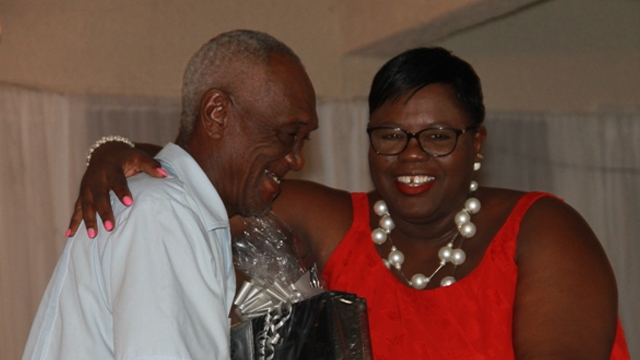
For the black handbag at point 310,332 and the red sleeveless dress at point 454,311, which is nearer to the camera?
the black handbag at point 310,332

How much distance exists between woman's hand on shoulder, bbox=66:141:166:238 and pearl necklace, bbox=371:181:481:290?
3.17 ft

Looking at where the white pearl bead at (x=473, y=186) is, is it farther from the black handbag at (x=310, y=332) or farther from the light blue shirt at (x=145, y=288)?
the light blue shirt at (x=145, y=288)

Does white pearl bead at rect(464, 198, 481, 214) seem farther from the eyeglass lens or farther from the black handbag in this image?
the black handbag

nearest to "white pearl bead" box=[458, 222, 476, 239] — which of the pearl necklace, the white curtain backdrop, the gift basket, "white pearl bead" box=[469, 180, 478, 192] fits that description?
the pearl necklace

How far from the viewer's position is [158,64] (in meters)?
6.09

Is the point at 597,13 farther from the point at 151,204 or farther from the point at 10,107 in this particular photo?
the point at 151,204

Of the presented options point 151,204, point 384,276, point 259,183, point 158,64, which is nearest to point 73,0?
point 158,64

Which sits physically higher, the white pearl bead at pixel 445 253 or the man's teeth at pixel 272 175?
the man's teeth at pixel 272 175

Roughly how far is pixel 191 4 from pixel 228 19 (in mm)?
291

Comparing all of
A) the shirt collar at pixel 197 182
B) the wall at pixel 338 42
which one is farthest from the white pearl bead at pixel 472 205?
the wall at pixel 338 42

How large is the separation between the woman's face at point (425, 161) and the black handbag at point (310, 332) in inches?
31.4

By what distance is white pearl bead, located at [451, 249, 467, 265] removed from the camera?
109 inches

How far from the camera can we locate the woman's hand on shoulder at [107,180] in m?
1.74

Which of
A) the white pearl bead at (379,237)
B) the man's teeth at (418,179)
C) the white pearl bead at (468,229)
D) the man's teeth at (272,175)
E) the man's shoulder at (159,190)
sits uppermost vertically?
the man's shoulder at (159,190)
